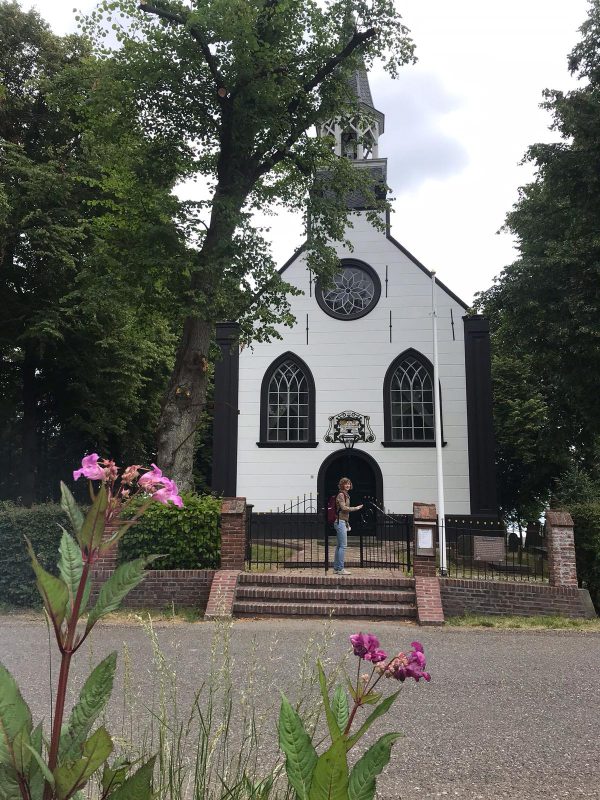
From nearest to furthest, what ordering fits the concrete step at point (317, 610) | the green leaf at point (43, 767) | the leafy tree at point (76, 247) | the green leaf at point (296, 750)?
the green leaf at point (43, 767), the green leaf at point (296, 750), the concrete step at point (317, 610), the leafy tree at point (76, 247)

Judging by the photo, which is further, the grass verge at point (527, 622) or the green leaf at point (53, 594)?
the grass verge at point (527, 622)

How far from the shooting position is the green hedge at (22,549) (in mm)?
10549

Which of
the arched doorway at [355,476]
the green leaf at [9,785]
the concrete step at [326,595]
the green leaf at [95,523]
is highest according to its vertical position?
the arched doorway at [355,476]

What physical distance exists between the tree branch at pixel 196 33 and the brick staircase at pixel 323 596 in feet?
30.9

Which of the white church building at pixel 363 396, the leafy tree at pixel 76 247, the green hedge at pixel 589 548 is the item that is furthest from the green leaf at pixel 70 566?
the white church building at pixel 363 396

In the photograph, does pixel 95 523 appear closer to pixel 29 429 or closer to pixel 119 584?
pixel 119 584

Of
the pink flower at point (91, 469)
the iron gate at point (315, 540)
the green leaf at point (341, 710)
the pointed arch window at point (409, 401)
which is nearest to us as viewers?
the pink flower at point (91, 469)

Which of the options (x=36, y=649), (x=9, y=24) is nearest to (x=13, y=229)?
(x=9, y=24)

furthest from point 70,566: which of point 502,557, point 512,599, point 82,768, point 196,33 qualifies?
point 196,33

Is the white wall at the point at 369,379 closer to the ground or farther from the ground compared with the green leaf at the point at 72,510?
farther from the ground

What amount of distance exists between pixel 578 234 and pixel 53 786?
55.3 feet

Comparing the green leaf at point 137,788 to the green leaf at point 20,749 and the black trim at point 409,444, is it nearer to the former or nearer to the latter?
the green leaf at point 20,749

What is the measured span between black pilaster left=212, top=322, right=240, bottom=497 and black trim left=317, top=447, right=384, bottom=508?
264 cm

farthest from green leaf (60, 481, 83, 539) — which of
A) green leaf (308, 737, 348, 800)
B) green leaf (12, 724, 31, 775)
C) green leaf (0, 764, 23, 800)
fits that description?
green leaf (308, 737, 348, 800)
